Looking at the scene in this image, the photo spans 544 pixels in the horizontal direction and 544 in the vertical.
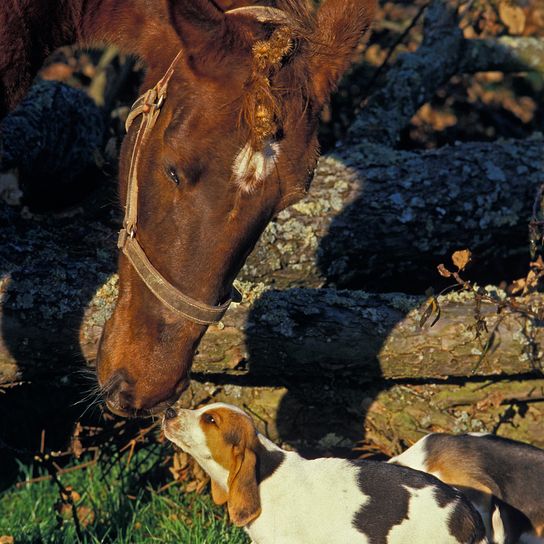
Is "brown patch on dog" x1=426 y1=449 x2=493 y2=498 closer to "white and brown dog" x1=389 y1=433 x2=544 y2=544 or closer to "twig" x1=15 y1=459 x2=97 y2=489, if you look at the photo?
"white and brown dog" x1=389 y1=433 x2=544 y2=544

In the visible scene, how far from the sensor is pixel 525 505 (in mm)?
3729

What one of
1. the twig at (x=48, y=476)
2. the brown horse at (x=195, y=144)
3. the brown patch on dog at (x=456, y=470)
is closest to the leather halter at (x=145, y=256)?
the brown horse at (x=195, y=144)

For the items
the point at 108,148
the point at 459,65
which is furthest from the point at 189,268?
the point at 459,65

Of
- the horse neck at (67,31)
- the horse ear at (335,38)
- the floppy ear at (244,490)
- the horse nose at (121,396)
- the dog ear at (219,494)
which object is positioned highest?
the horse neck at (67,31)

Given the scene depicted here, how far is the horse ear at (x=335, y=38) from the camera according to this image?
293 cm

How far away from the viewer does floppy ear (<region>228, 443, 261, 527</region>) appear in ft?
10.9

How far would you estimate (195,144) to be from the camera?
2830 mm

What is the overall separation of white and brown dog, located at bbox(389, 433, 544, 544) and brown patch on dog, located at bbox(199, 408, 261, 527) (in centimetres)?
82

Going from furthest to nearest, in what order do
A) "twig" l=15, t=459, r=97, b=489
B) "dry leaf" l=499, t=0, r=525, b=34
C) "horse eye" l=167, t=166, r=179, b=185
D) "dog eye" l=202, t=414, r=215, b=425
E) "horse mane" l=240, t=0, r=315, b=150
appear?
"dry leaf" l=499, t=0, r=525, b=34
"twig" l=15, t=459, r=97, b=489
"dog eye" l=202, t=414, r=215, b=425
"horse eye" l=167, t=166, r=179, b=185
"horse mane" l=240, t=0, r=315, b=150

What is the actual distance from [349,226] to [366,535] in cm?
221

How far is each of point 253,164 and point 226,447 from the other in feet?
3.97

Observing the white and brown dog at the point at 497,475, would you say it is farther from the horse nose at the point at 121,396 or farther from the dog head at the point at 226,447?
the horse nose at the point at 121,396

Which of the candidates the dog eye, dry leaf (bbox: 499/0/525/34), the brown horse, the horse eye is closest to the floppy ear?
the dog eye

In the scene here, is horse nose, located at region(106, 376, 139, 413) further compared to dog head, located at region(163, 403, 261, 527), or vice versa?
dog head, located at region(163, 403, 261, 527)
